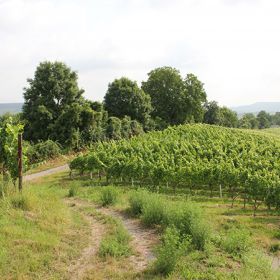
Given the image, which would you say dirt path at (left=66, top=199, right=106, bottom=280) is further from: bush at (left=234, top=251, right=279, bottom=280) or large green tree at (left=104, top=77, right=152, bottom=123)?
large green tree at (left=104, top=77, right=152, bottom=123)

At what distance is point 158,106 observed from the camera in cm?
6141

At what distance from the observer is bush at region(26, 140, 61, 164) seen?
35953 millimetres

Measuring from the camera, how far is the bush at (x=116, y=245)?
1162 cm

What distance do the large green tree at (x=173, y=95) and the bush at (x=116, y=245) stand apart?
47859mm

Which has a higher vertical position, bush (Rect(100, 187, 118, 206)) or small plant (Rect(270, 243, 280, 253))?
bush (Rect(100, 187, 118, 206))

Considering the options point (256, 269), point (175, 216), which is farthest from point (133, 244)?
point (256, 269)

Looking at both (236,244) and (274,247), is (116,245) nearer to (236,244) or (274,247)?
(236,244)

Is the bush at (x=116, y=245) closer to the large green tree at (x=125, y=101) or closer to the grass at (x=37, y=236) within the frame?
the grass at (x=37, y=236)

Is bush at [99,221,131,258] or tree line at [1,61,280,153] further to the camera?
tree line at [1,61,280,153]

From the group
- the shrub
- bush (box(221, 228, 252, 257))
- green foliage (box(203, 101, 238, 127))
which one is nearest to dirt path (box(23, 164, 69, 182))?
the shrub

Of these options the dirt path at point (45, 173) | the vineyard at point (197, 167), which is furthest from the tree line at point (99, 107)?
the vineyard at point (197, 167)

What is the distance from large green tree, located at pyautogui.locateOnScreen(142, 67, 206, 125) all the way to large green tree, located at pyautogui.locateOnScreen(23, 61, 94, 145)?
65.5 ft

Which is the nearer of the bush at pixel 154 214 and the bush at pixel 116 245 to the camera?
the bush at pixel 116 245

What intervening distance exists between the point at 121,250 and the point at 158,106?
1986 inches
